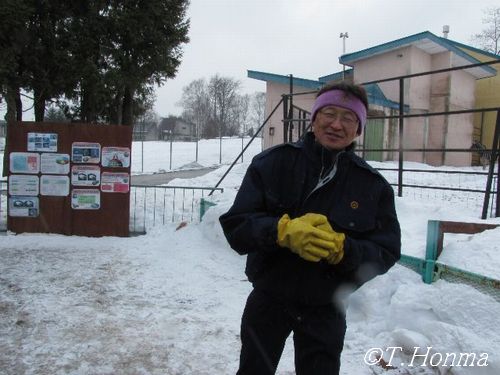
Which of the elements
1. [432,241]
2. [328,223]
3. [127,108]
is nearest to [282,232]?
[328,223]

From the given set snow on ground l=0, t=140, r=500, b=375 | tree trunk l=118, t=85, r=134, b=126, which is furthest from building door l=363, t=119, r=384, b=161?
snow on ground l=0, t=140, r=500, b=375

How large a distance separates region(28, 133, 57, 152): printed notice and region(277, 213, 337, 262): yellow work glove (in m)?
6.30

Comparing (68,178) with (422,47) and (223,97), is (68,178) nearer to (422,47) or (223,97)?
(422,47)

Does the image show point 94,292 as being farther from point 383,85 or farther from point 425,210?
point 383,85

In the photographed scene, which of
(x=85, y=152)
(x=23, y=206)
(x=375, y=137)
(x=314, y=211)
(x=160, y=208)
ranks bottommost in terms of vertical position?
(x=160, y=208)

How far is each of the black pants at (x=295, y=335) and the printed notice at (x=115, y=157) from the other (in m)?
5.60

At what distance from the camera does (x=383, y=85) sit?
61.7 ft

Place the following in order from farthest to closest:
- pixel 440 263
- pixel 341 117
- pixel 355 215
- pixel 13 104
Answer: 1. pixel 13 104
2. pixel 440 263
3. pixel 341 117
4. pixel 355 215

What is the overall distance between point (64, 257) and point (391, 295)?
4239mm

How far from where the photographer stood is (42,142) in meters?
6.96

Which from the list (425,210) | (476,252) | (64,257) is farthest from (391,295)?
(64,257)

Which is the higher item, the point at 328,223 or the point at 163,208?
the point at 328,223

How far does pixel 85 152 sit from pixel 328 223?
613cm

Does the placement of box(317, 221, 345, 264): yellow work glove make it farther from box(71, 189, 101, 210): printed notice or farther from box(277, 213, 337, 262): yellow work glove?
box(71, 189, 101, 210): printed notice
